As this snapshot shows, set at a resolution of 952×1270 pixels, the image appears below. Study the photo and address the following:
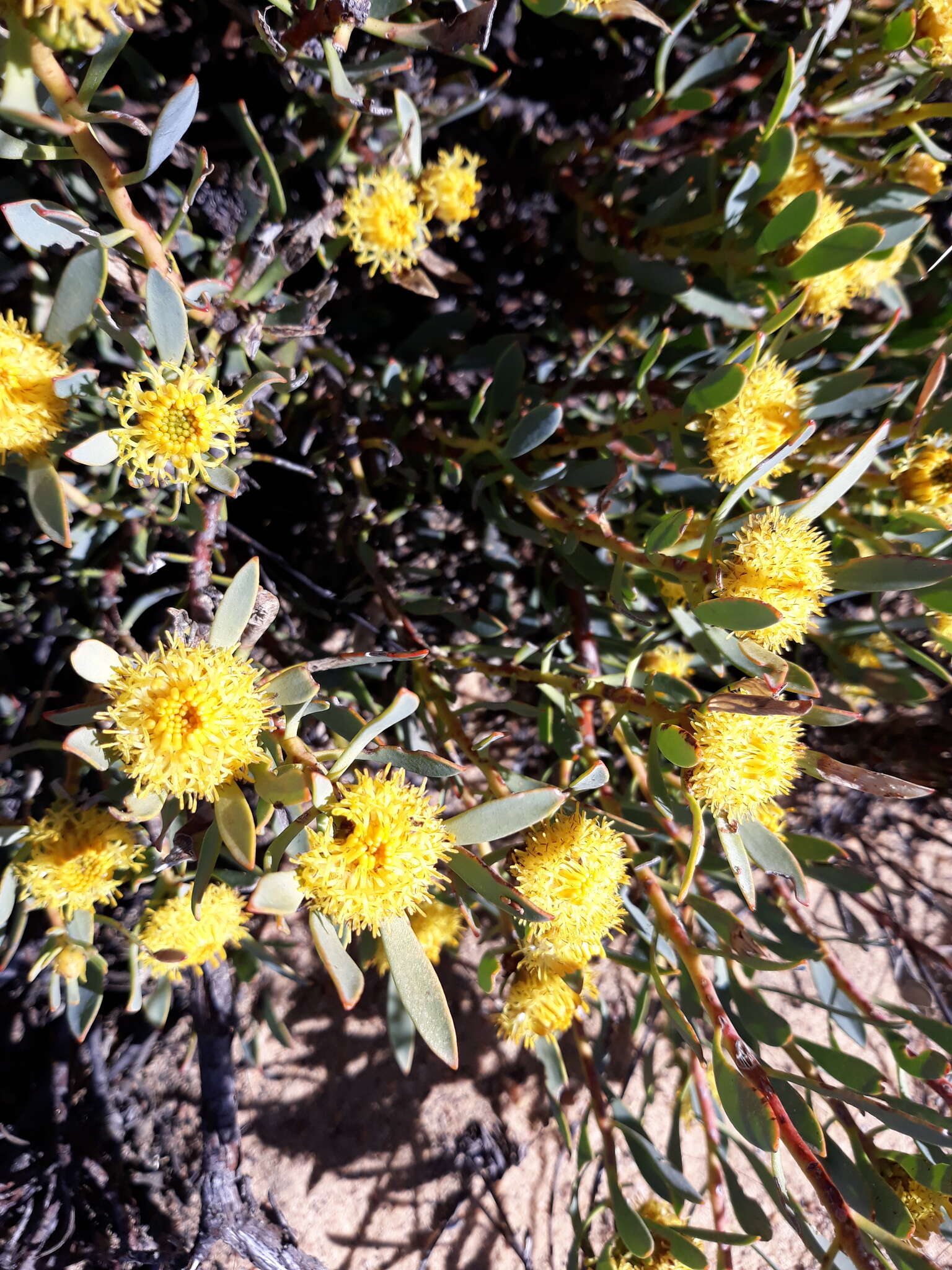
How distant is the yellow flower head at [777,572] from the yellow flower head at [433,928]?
70 cm

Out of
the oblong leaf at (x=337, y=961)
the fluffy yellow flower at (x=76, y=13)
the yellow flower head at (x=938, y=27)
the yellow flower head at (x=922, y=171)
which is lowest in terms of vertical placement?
the oblong leaf at (x=337, y=961)

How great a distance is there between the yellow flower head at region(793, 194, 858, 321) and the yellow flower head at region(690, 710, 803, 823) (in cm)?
69

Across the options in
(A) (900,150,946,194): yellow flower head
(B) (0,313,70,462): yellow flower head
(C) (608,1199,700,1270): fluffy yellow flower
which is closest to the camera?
(B) (0,313,70,462): yellow flower head

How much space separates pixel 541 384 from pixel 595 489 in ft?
0.85

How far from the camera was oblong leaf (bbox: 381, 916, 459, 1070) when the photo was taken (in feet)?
2.69

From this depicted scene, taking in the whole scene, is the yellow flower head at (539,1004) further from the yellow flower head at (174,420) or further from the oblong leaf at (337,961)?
the yellow flower head at (174,420)

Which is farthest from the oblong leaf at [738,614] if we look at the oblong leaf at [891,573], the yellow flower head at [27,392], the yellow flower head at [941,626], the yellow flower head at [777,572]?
the yellow flower head at [27,392]

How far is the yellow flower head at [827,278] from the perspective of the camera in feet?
3.94

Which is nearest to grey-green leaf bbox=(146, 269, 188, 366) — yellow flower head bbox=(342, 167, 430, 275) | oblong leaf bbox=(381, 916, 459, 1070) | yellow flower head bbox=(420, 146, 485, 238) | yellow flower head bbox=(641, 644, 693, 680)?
yellow flower head bbox=(342, 167, 430, 275)

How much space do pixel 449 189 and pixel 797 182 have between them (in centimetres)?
57

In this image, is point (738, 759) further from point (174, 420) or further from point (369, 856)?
point (174, 420)

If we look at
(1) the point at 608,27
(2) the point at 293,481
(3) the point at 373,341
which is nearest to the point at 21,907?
(2) the point at 293,481

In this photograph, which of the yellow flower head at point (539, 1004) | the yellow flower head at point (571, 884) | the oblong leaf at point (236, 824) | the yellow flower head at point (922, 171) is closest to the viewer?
the oblong leaf at point (236, 824)

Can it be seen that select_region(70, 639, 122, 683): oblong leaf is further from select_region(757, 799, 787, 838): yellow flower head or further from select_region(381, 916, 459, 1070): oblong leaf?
select_region(757, 799, 787, 838): yellow flower head
